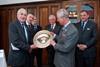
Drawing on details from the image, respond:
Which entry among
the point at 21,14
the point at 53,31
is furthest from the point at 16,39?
the point at 53,31

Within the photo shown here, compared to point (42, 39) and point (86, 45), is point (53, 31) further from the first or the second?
point (42, 39)

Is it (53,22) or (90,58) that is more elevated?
(53,22)

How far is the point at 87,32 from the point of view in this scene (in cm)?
496

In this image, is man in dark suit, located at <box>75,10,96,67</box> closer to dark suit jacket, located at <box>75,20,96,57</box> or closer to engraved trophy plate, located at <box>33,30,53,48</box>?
dark suit jacket, located at <box>75,20,96,57</box>

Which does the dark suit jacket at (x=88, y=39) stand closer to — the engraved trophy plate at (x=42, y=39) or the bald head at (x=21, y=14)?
the engraved trophy plate at (x=42, y=39)

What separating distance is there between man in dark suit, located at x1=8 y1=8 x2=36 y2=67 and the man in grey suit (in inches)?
23.1

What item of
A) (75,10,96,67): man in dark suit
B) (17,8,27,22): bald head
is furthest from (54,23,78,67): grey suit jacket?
(75,10,96,67): man in dark suit

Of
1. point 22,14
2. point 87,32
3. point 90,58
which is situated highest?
point 22,14

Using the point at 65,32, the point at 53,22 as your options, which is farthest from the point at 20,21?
the point at 53,22

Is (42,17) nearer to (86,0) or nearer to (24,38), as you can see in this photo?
(86,0)

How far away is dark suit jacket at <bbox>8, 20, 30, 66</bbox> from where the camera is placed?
12.9 feet

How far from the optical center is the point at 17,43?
392 centimetres

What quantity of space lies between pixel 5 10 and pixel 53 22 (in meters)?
3.09

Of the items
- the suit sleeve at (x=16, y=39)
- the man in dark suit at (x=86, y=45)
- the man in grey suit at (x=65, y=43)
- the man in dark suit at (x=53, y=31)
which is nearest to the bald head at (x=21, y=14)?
the suit sleeve at (x=16, y=39)
